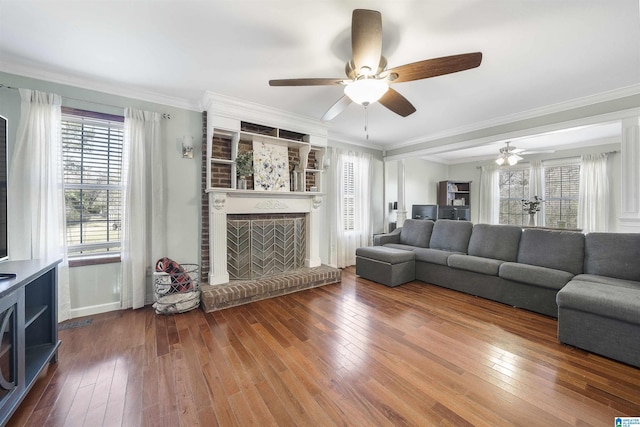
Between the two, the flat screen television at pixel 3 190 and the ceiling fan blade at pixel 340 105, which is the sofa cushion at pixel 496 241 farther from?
the flat screen television at pixel 3 190

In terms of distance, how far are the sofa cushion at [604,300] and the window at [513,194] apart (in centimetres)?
458

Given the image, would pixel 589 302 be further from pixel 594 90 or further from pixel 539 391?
pixel 594 90

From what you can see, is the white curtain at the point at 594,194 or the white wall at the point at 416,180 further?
the white wall at the point at 416,180

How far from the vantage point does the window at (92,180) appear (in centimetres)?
266

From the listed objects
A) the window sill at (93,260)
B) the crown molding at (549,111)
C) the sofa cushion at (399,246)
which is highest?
the crown molding at (549,111)

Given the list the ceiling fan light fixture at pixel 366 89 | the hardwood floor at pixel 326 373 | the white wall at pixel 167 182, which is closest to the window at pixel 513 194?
the hardwood floor at pixel 326 373

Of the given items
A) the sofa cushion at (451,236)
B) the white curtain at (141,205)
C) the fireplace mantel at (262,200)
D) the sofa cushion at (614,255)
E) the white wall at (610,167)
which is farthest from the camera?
the white wall at (610,167)

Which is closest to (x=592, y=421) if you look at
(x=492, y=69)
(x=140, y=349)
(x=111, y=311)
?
(x=492, y=69)

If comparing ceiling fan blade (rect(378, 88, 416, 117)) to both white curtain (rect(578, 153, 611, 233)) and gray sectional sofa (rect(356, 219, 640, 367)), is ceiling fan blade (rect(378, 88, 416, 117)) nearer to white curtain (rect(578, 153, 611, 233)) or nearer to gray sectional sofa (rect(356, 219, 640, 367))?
gray sectional sofa (rect(356, 219, 640, 367))

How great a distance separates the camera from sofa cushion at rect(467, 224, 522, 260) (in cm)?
337

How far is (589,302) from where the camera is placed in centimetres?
204

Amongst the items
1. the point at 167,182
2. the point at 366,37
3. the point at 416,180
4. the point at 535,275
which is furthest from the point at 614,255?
the point at 167,182

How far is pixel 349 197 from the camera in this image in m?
4.89

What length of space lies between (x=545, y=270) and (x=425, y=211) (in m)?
3.50
